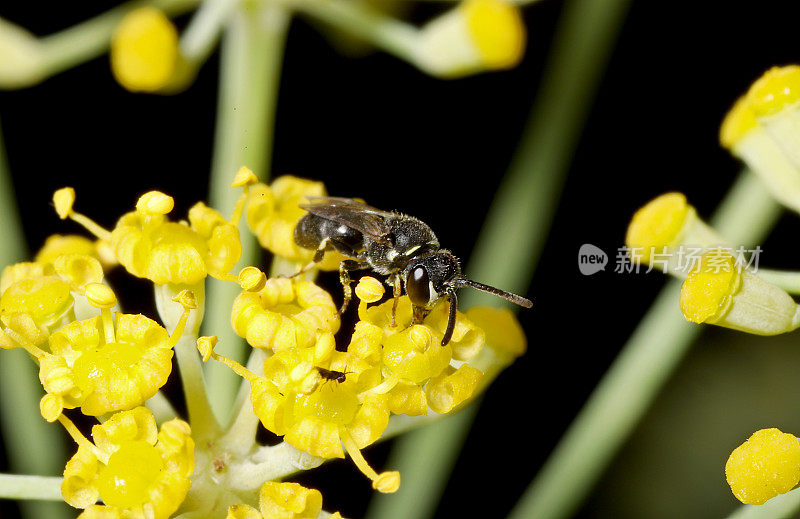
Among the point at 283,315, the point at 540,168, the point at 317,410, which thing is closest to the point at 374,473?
the point at 317,410

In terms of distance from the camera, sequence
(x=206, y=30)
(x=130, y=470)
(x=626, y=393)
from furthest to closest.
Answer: (x=206, y=30)
(x=626, y=393)
(x=130, y=470)

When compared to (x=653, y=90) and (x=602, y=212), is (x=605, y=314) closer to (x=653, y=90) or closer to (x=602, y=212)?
(x=602, y=212)

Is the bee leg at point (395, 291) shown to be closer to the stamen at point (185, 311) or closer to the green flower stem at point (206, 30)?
the stamen at point (185, 311)

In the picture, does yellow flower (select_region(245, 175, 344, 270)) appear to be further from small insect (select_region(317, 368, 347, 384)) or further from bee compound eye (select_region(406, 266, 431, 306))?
small insect (select_region(317, 368, 347, 384))

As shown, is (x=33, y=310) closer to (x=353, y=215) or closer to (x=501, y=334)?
(x=353, y=215)

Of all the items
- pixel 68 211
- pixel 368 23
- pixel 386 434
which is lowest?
pixel 386 434

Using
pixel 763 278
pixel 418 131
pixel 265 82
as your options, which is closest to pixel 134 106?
pixel 265 82
